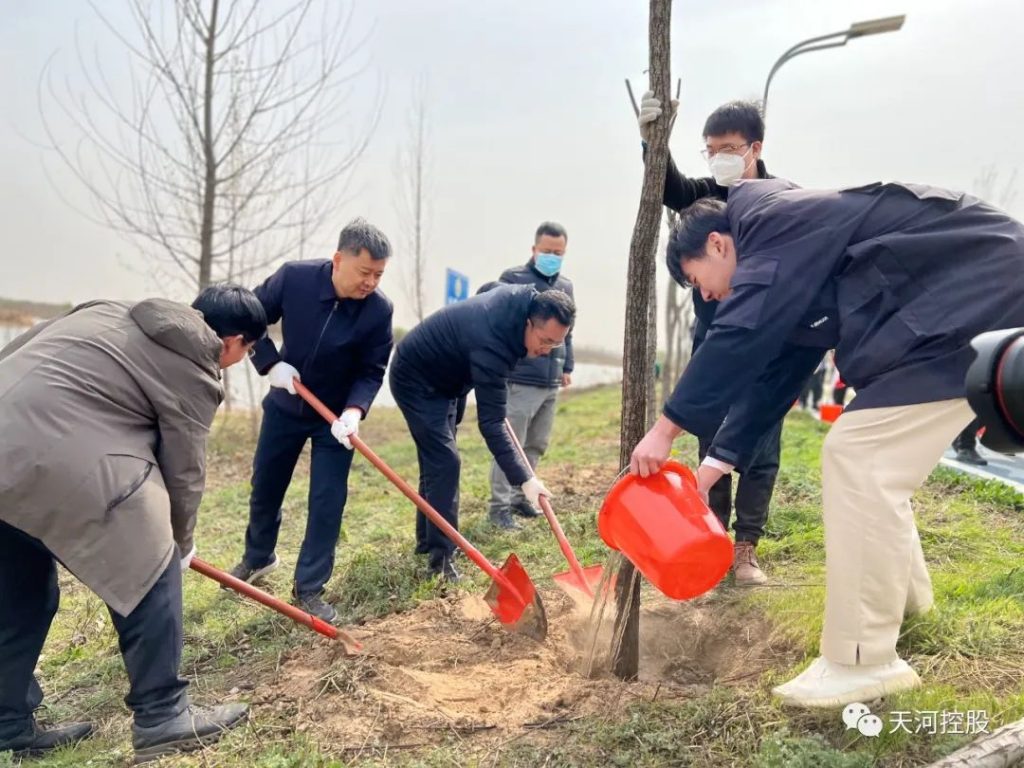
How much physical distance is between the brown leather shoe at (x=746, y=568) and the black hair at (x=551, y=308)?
4.55 ft

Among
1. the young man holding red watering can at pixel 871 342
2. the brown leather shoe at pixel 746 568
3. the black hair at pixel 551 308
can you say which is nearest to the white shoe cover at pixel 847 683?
the young man holding red watering can at pixel 871 342

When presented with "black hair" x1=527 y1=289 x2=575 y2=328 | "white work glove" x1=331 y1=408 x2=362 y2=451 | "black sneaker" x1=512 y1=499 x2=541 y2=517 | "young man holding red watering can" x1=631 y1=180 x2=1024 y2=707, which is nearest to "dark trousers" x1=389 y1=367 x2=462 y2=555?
"white work glove" x1=331 y1=408 x2=362 y2=451

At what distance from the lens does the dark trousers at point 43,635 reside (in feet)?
8.25

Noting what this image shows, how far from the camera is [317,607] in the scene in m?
3.72

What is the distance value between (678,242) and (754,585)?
71.6 inches

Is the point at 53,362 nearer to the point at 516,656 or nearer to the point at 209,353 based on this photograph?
the point at 209,353

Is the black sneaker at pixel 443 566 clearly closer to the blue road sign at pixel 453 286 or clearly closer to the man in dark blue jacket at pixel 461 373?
the man in dark blue jacket at pixel 461 373

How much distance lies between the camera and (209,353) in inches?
103

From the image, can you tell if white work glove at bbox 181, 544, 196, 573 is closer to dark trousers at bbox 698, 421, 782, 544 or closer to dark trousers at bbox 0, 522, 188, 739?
dark trousers at bbox 0, 522, 188, 739

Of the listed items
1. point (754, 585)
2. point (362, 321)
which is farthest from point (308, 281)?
point (754, 585)

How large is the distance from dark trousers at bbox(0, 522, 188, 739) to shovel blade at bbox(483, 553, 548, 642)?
4.64ft

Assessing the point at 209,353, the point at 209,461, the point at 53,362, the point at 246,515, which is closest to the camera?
the point at 53,362

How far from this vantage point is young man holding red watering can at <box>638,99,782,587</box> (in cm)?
342

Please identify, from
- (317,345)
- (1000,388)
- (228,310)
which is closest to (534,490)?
(317,345)
